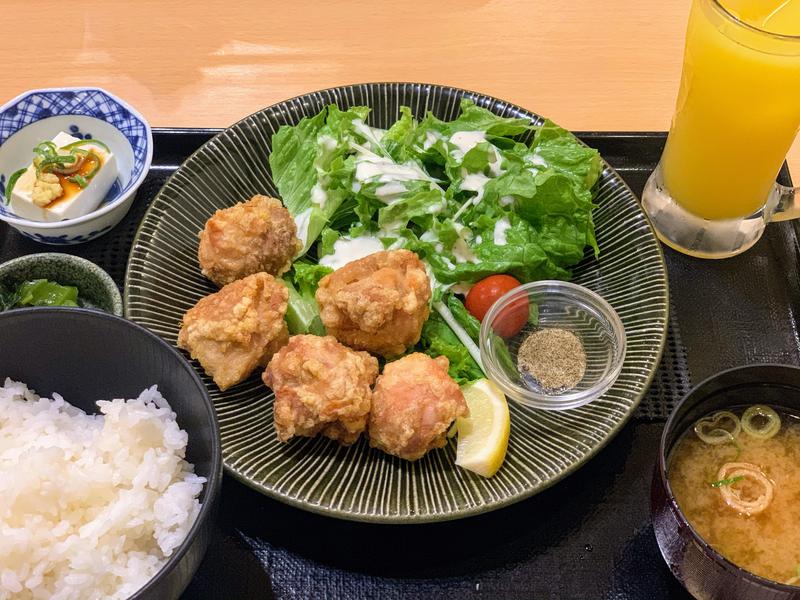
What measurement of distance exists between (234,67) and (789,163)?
2170 millimetres

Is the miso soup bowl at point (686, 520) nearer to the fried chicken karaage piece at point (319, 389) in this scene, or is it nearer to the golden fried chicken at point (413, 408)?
the golden fried chicken at point (413, 408)

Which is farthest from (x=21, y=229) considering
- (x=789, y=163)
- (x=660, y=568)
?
(x=789, y=163)

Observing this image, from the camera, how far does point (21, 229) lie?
7.95 ft

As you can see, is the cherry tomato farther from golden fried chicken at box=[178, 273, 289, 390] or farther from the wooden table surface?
the wooden table surface

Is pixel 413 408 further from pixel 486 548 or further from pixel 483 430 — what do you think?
pixel 486 548

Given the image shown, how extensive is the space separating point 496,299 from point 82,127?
5.10 ft

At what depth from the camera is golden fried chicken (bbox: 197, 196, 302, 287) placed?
229 cm

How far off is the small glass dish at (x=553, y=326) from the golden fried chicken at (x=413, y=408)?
0.24 m

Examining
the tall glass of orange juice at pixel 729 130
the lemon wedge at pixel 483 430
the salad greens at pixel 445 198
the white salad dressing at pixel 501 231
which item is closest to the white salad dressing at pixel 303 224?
the salad greens at pixel 445 198

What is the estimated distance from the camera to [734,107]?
7.19ft

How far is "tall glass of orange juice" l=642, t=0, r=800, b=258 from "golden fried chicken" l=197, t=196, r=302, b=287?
1.26m

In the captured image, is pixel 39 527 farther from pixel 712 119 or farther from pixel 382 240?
pixel 712 119

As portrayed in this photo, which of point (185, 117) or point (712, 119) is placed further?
point (185, 117)

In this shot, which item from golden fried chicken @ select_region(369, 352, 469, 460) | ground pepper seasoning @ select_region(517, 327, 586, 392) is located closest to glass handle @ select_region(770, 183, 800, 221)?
ground pepper seasoning @ select_region(517, 327, 586, 392)
